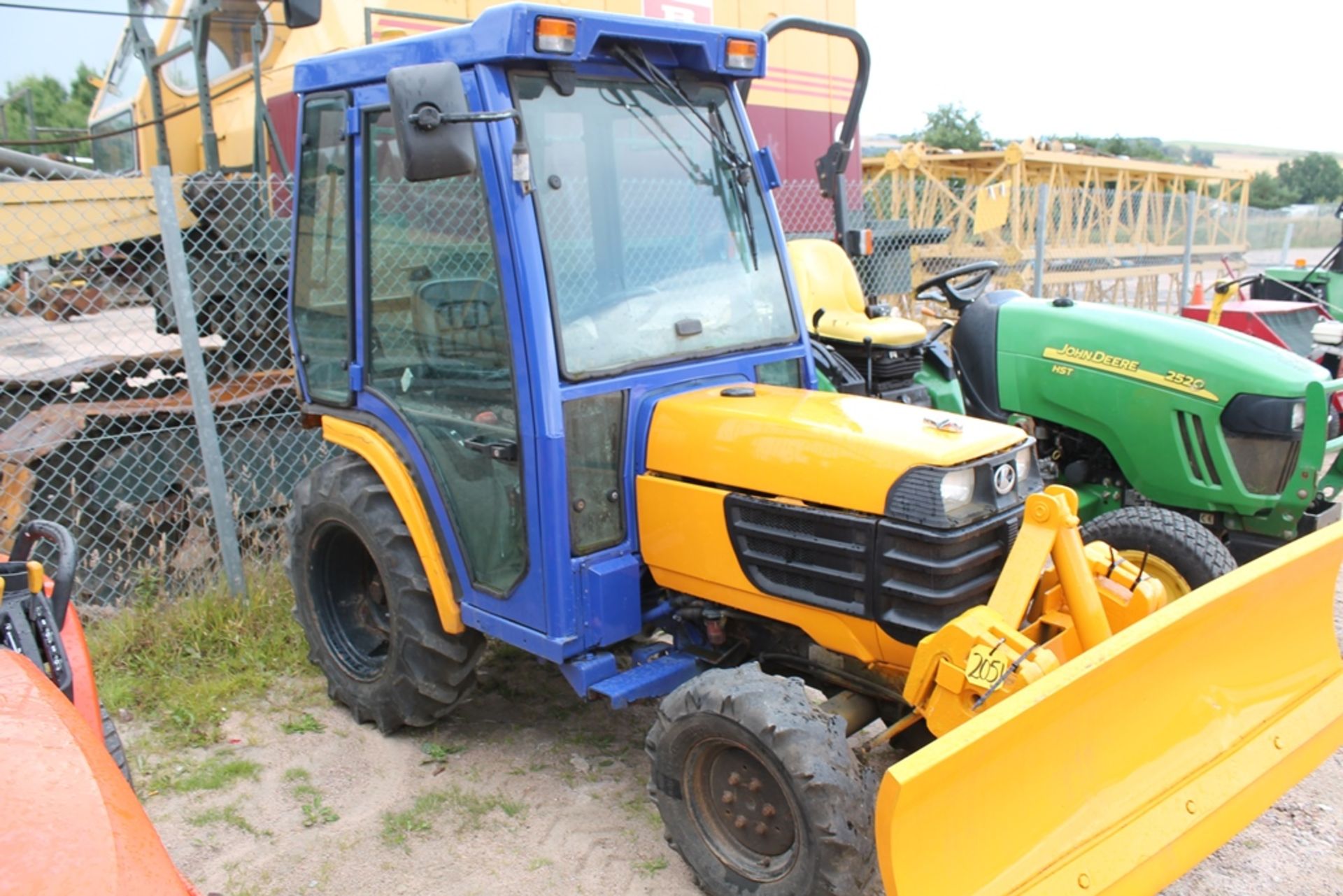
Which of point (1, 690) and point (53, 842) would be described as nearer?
point (53, 842)

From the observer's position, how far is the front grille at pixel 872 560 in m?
2.59

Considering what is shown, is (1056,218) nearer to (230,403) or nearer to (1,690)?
(230,403)

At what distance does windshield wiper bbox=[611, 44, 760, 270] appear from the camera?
306 centimetres

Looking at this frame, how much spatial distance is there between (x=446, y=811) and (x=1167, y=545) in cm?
248

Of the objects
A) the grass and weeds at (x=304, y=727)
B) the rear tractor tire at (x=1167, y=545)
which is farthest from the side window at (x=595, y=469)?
the rear tractor tire at (x=1167, y=545)

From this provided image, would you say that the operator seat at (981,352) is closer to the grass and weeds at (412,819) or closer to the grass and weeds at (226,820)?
the grass and weeds at (412,819)

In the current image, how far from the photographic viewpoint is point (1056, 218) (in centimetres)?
1345

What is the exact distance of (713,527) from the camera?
2945 millimetres

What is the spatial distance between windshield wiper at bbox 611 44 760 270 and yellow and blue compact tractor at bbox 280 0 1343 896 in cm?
1

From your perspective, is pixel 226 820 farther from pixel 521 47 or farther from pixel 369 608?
pixel 521 47

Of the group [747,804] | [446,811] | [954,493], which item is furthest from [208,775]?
[954,493]

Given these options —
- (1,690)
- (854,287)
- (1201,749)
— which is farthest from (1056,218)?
(1,690)

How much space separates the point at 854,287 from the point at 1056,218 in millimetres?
9376

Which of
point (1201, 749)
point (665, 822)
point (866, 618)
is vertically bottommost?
point (665, 822)
